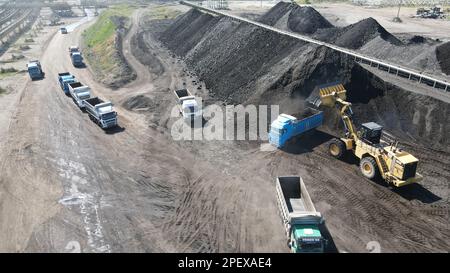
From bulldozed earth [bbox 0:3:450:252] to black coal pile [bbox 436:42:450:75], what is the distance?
0.34 feet

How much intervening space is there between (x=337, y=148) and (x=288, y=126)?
3665mm

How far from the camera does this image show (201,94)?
3556 centimetres

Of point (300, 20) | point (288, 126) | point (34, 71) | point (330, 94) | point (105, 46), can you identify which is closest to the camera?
point (330, 94)

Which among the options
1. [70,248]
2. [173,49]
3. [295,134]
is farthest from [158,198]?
[173,49]

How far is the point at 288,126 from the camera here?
2458 cm

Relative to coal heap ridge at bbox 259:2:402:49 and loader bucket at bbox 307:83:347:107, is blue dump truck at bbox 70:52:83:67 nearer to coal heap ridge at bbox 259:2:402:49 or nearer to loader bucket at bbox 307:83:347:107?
coal heap ridge at bbox 259:2:402:49

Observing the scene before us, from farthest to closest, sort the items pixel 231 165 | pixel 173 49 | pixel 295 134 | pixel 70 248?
pixel 173 49 → pixel 295 134 → pixel 231 165 → pixel 70 248

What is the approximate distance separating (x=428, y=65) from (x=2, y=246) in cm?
3451

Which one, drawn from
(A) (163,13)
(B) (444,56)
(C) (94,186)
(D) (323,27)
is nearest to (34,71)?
(C) (94,186)

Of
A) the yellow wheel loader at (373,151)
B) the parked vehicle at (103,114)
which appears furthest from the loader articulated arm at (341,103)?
the parked vehicle at (103,114)

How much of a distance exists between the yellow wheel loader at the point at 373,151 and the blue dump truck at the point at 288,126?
8.89 ft

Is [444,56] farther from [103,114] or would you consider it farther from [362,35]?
[103,114]

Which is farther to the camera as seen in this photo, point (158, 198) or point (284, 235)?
point (158, 198)

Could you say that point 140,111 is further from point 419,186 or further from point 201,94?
point 419,186
